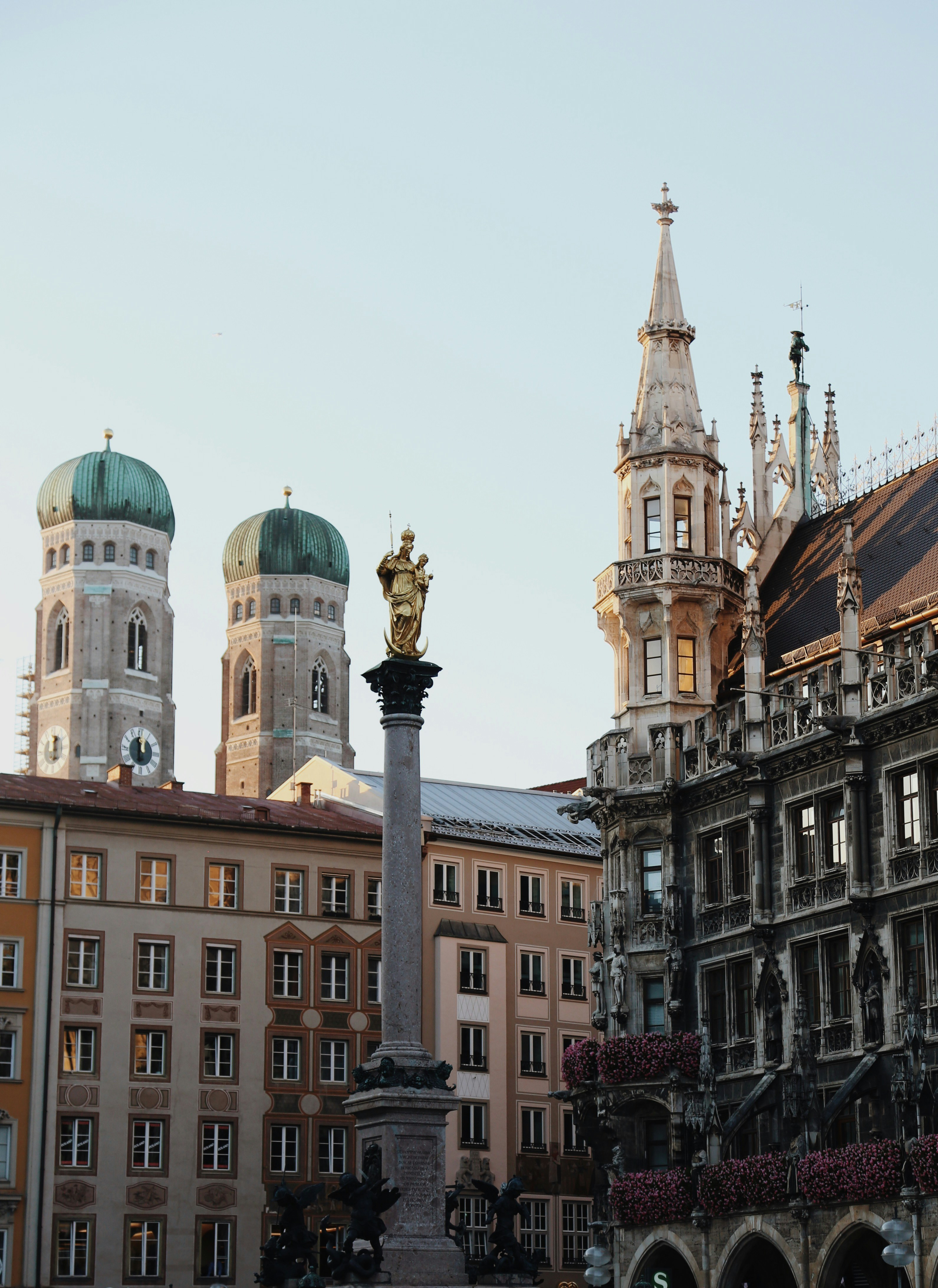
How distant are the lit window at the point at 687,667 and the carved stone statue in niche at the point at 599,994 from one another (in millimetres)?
8404

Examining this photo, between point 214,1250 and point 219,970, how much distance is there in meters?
9.76

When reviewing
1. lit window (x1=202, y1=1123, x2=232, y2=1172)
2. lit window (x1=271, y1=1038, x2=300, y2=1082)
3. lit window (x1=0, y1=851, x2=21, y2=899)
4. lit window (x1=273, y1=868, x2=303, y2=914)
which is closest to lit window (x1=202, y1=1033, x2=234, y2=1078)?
lit window (x1=271, y1=1038, x2=300, y2=1082)

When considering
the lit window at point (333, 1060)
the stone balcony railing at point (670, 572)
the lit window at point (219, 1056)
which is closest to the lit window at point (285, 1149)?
the lit window at point (333, 1060)

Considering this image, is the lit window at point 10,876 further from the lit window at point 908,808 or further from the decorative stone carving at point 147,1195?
the lit window at point 908,808

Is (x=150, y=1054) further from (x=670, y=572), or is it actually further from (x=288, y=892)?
(x=670, y=572)

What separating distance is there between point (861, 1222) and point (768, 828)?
11761 mm

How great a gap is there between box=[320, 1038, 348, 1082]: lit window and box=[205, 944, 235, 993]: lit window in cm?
413

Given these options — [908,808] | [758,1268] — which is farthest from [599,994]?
[908,808]

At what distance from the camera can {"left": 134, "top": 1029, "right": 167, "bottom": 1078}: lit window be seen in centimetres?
7838

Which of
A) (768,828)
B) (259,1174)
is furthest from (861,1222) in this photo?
(259,1174)

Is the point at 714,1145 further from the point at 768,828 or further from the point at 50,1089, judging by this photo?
the point at 50,1089

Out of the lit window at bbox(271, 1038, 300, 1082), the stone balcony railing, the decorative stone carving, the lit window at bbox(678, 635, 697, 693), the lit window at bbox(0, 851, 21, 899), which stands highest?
the stone balcony railing

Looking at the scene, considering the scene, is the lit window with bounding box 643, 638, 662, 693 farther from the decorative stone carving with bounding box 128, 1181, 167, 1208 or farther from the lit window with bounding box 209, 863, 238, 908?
the decorative stone carving with bounding box 128, 1181, 167, 1208

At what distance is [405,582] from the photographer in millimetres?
50250
